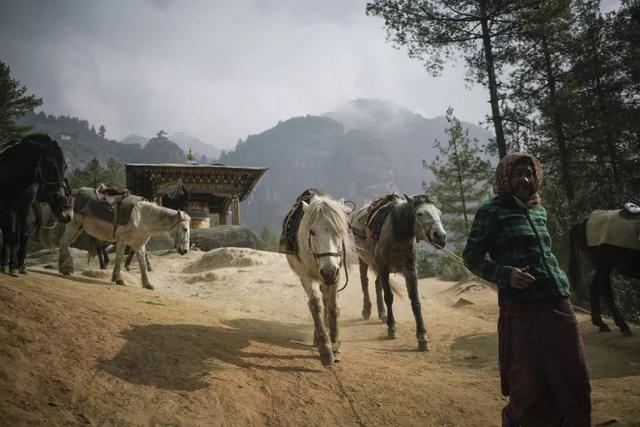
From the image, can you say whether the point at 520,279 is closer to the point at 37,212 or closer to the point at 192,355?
the point at 192,355

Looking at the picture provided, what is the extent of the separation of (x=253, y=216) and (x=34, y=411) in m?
144

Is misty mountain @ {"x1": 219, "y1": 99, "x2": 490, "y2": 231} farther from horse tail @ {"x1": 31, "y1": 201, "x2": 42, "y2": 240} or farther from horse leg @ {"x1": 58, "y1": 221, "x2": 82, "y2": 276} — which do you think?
horse tail @ {"x1": 31, "y1": 201, "x2": 42, "y2": 240}

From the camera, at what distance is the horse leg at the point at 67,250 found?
782 centimetres

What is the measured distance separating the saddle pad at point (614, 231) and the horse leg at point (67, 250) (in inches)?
414

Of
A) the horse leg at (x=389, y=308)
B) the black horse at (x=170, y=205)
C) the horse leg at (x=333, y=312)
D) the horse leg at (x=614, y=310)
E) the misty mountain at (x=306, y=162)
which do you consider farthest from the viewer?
the misty mountain at (x=306, y=162)

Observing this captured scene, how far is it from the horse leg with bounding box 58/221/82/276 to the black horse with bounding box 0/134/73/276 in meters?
1.97

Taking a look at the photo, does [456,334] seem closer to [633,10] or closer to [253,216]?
[633,10]

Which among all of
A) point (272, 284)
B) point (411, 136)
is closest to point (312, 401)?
point (272, 284)

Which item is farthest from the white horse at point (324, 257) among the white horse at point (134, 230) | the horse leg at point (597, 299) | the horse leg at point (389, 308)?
the horse leg at point (597, 299)

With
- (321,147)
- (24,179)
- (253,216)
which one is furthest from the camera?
(321,147)

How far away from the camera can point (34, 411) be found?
2385mm

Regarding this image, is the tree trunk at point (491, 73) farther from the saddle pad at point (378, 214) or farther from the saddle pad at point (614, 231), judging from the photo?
the saddle pad at point (378, 214)

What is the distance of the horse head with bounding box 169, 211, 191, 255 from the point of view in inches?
341

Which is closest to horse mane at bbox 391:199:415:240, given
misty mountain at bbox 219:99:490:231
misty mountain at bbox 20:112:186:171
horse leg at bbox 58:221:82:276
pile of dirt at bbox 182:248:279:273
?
horse leg at bbox 58:221:82:276
